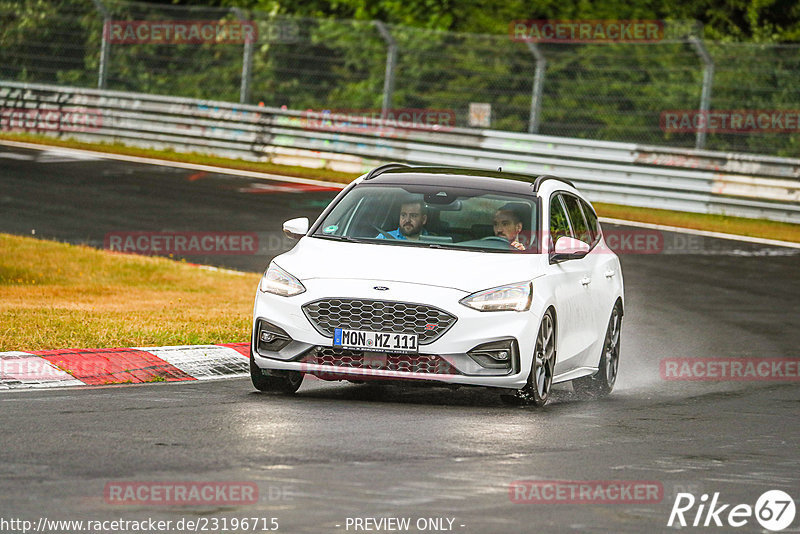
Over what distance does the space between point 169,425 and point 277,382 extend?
173cm

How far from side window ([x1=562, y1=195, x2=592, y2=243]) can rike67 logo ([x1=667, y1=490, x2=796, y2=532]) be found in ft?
15.2

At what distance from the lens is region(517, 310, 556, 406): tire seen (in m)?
10.1

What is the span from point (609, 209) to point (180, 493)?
20033 mm

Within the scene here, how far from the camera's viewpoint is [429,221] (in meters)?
11.0

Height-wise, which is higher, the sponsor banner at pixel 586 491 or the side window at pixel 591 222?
the side window at pixel 591 222

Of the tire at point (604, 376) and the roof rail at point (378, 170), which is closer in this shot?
the roof rail at point (378, 170)

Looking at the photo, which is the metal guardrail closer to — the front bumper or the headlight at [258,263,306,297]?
the front bumper

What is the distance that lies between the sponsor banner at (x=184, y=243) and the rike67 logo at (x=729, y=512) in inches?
485

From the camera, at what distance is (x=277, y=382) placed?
10.5 metres

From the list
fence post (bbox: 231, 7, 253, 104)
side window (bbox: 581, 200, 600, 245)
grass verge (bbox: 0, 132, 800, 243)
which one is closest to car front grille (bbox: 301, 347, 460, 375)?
side window (bbox: 581, 200, 600, 245)

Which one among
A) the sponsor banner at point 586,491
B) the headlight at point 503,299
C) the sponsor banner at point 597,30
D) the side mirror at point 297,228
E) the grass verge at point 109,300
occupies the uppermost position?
the sponsor banner at point 597,30

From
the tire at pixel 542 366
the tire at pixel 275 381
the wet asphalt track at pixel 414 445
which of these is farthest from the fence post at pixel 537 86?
the tire at pixel 275 381

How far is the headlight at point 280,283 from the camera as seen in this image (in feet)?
33.0
